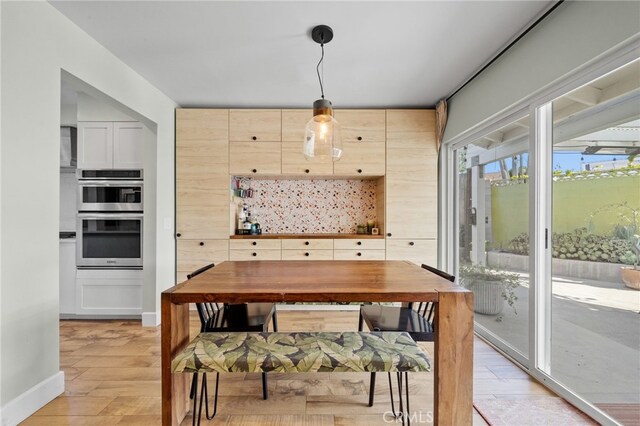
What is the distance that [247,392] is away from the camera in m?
1.96

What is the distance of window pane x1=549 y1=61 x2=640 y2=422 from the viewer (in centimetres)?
160

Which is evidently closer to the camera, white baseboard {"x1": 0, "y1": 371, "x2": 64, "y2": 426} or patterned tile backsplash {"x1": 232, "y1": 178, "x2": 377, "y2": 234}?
white baseboard {"x1": 0, "y1": 371, "x2": 64, "y2": 426}

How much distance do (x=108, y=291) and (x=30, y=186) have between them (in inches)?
74.7

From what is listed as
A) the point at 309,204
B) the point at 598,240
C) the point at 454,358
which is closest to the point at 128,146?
the point at 309,204

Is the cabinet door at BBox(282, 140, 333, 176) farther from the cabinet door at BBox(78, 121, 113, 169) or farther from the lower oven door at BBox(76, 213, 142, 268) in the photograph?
the cabinet door at BBox(78, 121, 113, 169)

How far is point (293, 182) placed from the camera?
13.1 ft

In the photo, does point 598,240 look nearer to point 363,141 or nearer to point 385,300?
point 385,300

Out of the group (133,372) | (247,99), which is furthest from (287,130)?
(133,372)

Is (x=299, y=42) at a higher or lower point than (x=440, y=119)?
higher

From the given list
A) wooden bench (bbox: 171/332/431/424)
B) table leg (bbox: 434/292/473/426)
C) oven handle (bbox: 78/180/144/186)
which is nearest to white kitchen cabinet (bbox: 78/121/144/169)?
oven handle (bbox: 78/180/144/186)

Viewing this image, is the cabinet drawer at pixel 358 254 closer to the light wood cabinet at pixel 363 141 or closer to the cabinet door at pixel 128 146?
the light wood cabinet at pixel 363 141

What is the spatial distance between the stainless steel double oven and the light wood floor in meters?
0.89

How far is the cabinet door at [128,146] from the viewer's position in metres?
3.24

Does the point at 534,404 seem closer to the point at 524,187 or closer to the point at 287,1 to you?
the point at 524,187
